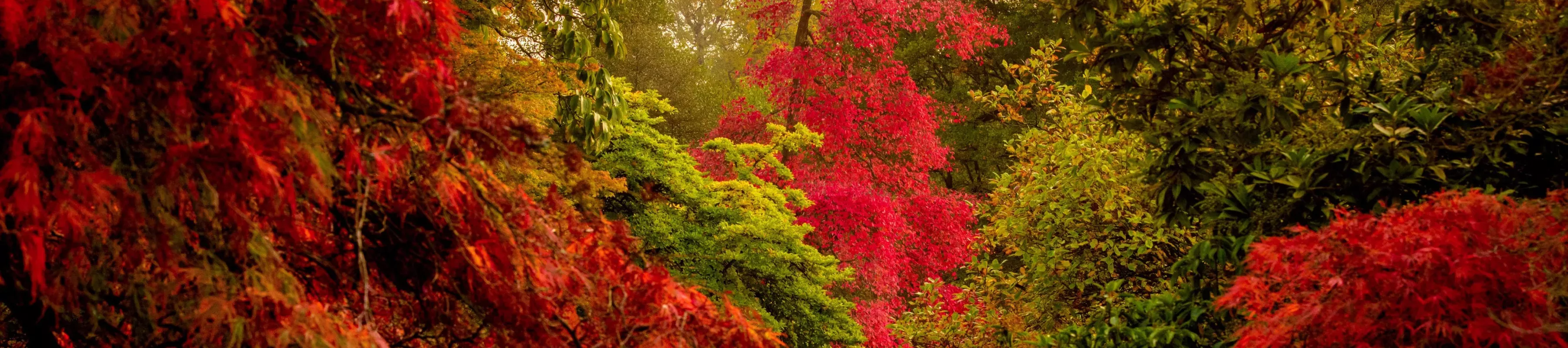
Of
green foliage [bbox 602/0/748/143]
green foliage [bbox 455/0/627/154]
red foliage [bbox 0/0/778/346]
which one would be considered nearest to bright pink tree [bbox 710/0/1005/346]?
green foliage [bbox 602/0/748/143]

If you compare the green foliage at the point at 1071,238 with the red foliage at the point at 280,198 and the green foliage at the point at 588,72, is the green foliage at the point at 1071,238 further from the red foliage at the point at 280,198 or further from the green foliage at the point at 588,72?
the red foliage at the point at 280,198

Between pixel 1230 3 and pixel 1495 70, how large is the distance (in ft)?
5.11

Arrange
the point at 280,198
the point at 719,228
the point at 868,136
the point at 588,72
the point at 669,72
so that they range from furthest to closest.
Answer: the point at 669,72 → the point at 868,136 → the point at 719,228 → the point at 588,72 → the point at 280,198

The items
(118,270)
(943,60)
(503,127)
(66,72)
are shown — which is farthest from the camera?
(943,60)

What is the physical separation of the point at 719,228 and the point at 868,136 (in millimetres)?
5965

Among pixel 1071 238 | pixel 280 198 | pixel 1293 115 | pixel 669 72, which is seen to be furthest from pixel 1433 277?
pixel 669 72

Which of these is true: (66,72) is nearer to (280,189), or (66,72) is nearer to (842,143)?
(280,189)

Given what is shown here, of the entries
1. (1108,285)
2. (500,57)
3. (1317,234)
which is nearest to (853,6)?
(500,57)

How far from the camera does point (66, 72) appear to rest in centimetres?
259

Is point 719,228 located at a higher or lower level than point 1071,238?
lower

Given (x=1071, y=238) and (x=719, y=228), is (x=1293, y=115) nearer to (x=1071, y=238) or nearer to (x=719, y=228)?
(x=1071, y=238)

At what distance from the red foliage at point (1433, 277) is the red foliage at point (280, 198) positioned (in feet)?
7.27

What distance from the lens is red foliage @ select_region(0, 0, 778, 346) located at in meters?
2.63

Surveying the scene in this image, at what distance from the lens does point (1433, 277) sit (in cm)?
401
